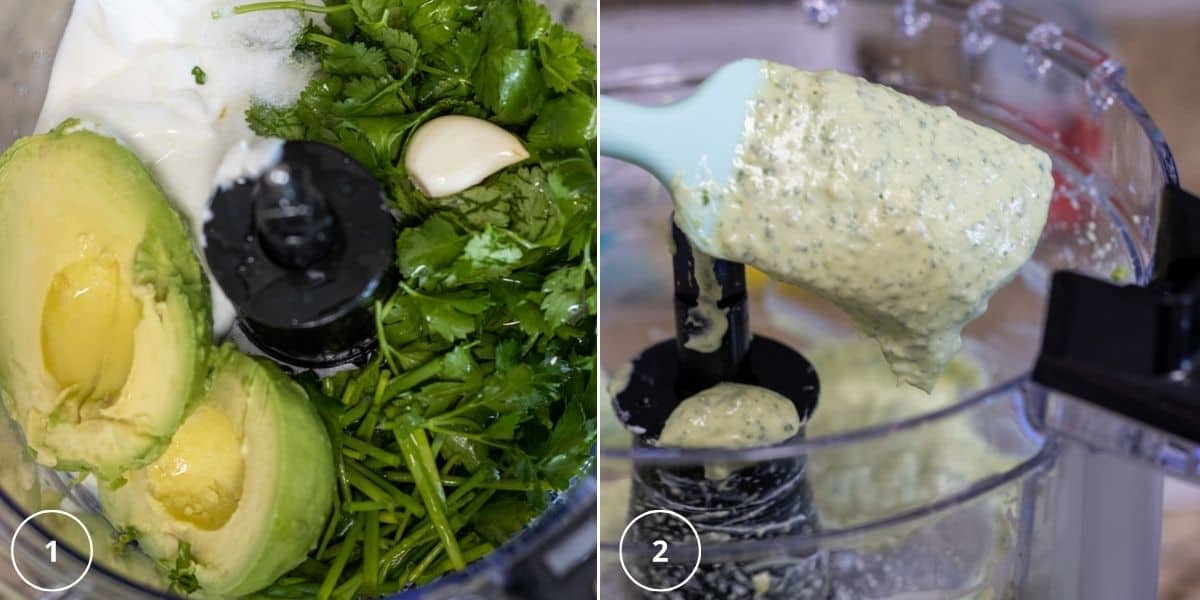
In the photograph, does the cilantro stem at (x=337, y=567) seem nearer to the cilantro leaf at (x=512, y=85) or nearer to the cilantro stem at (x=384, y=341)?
the cilantro stem at (x=384, y=341)

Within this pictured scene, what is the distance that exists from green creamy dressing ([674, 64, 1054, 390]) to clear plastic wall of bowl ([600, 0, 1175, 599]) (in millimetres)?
59

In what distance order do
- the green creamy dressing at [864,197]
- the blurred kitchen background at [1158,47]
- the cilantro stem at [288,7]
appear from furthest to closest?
the blurred kitchen background at [1158,47], the cilantro stem at [288,7], the green creamy dressing at [864,197]

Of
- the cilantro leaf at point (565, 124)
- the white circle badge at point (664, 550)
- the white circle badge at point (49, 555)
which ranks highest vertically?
the cilantro leaf at point (565, 124)

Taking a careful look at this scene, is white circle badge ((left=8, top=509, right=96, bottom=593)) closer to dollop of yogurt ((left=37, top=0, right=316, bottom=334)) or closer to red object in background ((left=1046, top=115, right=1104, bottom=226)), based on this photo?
dollop of yogurt ((left=37, top=0, right=316, bottom=334))

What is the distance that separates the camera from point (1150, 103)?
3.27 feet

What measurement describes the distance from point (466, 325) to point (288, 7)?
0.58 feet

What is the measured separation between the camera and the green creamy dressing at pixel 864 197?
0.37 m

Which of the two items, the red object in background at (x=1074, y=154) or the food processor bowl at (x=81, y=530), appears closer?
the food processor bowl at (x=81, y=530)

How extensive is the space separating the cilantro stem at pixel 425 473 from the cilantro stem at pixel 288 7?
0.63ft

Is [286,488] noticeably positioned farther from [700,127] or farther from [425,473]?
[700,127]

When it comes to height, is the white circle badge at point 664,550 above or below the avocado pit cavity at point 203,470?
below

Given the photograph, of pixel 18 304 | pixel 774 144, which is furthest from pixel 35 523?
pixel 774 144

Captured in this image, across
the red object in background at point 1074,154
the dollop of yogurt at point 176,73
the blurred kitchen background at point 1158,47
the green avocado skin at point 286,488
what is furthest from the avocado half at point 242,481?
the blurred kitchen background at point 1158,47

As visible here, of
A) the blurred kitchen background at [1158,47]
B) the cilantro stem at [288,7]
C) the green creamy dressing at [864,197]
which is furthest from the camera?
the blurred kitchen background at [1158,47]
